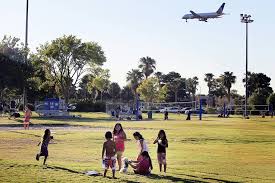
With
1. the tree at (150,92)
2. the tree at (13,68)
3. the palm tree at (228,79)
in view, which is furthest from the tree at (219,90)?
the tree at (13,68)

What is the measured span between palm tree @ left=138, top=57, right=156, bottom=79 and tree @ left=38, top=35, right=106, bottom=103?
8993 centimetres

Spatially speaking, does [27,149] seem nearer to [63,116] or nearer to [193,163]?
[193,163]

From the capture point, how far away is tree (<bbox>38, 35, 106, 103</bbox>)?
105 meters

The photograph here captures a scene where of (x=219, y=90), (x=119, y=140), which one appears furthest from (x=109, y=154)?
(x=219, y=90)

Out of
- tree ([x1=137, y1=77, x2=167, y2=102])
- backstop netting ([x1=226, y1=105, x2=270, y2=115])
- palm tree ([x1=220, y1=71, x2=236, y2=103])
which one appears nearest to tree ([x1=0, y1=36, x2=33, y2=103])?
backstop netting ([x1=226, y1=105, x2=270, y2=115])

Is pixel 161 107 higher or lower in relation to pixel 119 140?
higher

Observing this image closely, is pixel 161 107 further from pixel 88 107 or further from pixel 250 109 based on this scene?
pixel 250 109

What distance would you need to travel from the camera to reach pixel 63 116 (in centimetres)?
8306

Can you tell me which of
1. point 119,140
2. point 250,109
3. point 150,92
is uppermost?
point 150,92

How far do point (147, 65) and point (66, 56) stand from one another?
9427cm

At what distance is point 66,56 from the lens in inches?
4163

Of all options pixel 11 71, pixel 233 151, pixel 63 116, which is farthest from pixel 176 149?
pixel 63 116

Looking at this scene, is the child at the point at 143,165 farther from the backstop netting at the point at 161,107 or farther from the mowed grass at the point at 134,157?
the backstop netting at the point at 161,107

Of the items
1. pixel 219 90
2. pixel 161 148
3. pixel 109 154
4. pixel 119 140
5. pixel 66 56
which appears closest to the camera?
pixel 109 154
